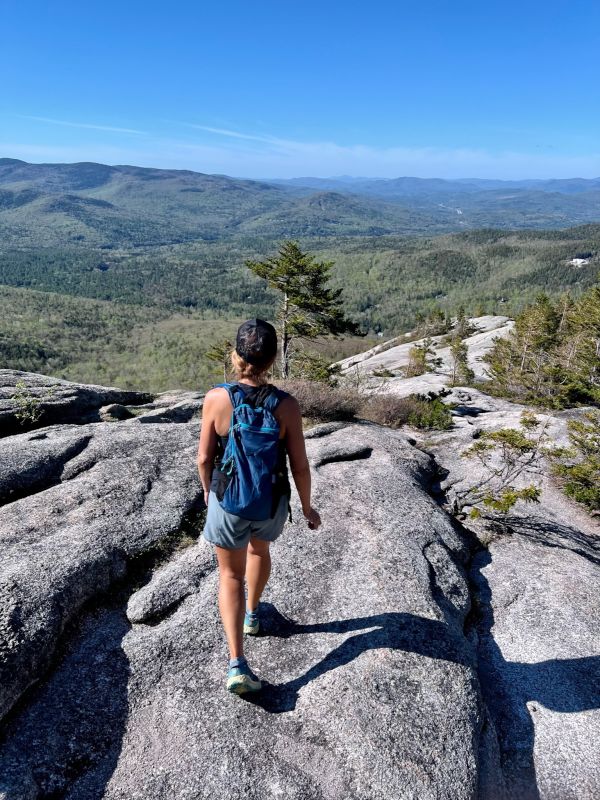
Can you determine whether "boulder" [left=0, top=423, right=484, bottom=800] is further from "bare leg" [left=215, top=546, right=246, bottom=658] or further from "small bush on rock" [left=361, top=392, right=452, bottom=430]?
"small bush on rock" [left=361, top=392, right=452, bottom=430]

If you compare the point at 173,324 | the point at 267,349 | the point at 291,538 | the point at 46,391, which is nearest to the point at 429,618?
the point at 291,538

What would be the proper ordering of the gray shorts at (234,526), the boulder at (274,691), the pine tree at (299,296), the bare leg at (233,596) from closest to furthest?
the boulder at (274,691) < the gray shorts at (234,526) < the bare leg at (233,596) < the pine tree at (299,296)

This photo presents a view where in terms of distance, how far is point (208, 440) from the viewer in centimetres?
456

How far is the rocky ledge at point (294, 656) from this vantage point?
14.3 feet

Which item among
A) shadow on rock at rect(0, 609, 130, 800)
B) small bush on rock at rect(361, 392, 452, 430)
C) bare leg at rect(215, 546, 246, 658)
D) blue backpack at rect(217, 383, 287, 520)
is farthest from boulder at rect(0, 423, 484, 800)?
small bush on rock at rect(361, 392, 452, 430)

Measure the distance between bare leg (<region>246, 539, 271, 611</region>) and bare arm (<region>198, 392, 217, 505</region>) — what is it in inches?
33.1

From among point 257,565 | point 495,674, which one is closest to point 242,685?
point 257,565

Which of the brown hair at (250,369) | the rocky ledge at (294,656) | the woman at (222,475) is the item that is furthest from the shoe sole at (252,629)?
the brown hair at (250,369)

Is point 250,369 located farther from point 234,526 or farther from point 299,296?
point 299,296

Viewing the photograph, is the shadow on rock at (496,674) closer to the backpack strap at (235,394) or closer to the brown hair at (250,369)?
the backpack strap at (235,394)

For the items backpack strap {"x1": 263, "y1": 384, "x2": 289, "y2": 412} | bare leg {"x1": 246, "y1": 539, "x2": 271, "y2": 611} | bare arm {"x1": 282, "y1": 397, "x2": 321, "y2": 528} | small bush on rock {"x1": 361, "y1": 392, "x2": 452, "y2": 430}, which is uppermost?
backpack strap {"x1": 263, "y1": 384, "x2": 289, "y2": 412}

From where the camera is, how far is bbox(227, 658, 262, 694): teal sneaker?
15.6 ft

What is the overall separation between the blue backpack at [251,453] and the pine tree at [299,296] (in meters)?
23.1

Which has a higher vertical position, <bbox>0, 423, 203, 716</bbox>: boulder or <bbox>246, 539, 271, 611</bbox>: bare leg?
<bbox>246, 539, 271, 611</bbox>: bare leg
